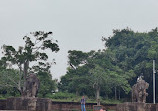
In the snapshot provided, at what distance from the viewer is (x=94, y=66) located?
118 feet

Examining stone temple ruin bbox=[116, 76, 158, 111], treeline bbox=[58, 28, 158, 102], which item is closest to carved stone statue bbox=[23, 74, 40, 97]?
stone temple ruin bbox=[116, 76, 158, 111]

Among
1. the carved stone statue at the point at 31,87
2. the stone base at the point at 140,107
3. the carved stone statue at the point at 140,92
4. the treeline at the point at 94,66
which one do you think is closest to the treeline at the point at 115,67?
the treeline at the point at 94,66

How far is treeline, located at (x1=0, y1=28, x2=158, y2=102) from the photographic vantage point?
26359 mm

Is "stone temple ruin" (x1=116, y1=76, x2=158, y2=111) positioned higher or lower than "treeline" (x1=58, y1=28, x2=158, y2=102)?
lower

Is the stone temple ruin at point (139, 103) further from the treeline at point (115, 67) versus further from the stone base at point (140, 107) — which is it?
the treeline at point (115, 67)

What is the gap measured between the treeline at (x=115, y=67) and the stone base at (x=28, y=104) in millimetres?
14071

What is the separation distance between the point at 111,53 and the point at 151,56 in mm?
5360

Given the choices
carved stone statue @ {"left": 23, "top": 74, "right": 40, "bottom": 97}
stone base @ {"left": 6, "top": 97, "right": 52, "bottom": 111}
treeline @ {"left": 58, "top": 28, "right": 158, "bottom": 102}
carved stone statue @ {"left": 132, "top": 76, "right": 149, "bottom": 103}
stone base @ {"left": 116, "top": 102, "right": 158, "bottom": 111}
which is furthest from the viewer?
treeline @ {"left": 58, "top": 28, "right": 158, "bottom": 102}

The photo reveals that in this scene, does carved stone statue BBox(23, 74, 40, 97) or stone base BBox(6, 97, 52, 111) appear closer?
stone base BBox(6, 97, 52, 111)

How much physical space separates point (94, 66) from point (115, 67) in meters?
2.76

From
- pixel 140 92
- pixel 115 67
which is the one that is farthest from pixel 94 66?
pixel 140 92

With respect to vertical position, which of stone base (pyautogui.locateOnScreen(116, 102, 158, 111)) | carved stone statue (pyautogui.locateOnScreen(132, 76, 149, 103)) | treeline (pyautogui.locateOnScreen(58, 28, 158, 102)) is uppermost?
treeline (pyautogui.locateOnScreen(58, 28, 158, 102))

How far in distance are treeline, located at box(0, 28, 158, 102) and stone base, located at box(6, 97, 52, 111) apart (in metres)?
6.11

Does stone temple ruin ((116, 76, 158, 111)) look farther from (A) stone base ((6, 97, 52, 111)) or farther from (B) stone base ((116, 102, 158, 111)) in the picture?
(A) stone base ((6, 97, 52, 111))
